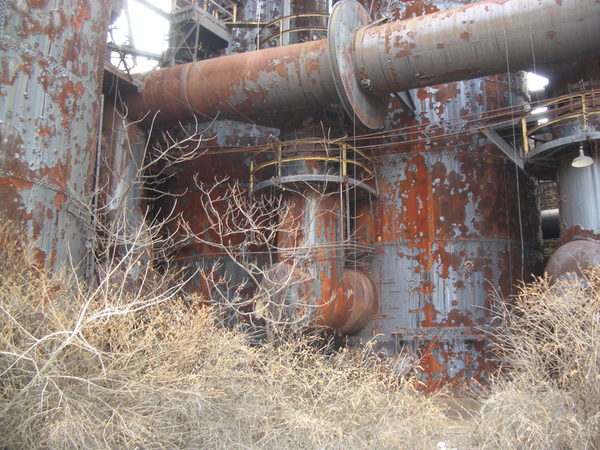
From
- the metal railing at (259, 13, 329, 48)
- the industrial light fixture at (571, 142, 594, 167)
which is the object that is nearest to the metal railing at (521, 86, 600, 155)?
the industrial light fixture at (571, 142, 594, 167)

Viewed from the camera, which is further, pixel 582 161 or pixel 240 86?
pixel 240 86

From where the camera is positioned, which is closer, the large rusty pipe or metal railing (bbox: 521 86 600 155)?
the large rusty pipe

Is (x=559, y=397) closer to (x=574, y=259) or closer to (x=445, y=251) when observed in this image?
(x=574, y=259)

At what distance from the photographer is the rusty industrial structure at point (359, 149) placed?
7.54 metres

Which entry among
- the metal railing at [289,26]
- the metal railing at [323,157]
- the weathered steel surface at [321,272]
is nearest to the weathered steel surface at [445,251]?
the weathered steel surface at [321,272]

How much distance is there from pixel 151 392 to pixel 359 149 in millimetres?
6180

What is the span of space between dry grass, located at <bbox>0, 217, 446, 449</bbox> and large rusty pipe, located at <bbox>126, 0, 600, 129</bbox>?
4.15m

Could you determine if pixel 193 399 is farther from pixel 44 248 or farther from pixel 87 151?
pixel 87 151

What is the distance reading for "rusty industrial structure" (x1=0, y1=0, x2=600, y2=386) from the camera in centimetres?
754

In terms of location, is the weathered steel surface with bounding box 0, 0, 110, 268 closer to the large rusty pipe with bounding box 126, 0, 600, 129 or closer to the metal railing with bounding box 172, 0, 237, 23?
the large rusty pipe with bounding box 126, 0, 600, 129

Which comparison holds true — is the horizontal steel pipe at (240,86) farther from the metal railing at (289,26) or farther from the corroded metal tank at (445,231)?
the corroded metal tank at (445,231)

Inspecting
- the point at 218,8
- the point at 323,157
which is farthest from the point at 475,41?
the point at 218,8

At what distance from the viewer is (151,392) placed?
20.4 feet

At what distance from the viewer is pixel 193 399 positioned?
641 cm
